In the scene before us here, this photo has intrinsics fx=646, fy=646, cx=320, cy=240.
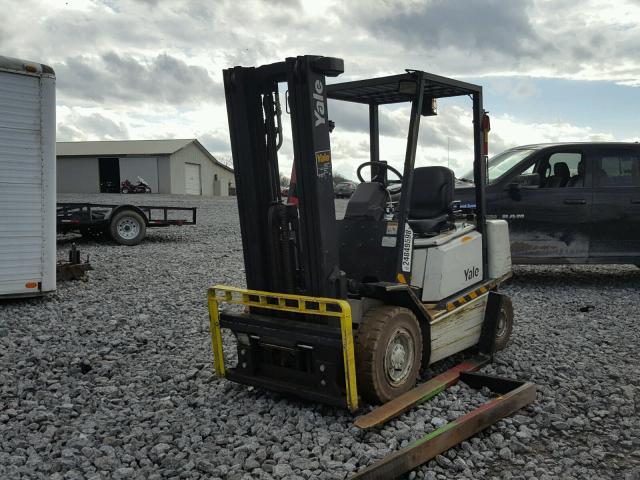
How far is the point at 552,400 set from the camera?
5.00 m

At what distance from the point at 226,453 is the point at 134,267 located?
7.98 metres

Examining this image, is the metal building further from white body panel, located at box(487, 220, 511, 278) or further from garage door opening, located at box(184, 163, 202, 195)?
white body panel, located at box(487, 220, 511, 278)

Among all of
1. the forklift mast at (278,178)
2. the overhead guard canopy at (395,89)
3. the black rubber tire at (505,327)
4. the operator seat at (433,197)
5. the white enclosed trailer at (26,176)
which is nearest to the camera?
the forklift mast at (278,178)

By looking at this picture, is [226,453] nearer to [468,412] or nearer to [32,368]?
[468,412]

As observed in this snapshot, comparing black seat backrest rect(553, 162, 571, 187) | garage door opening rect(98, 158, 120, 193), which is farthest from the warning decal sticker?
garage door opening rect(98, 158, 120, 193)

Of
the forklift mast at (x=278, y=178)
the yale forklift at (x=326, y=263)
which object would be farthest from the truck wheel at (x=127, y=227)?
the forklift mast at (x=278, y=178)

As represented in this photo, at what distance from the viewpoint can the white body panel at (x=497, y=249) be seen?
6238mm

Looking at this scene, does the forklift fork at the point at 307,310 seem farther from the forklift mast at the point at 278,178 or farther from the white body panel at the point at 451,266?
the white body panel at the point at 451,266

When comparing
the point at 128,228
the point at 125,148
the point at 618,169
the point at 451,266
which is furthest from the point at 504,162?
the point at 125,148

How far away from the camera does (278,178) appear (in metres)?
4.79

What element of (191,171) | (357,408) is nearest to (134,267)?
(357,408)

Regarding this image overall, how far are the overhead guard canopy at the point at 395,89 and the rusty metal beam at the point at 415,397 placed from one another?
2.24 metres

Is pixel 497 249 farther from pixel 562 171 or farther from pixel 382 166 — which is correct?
pixel 562 171

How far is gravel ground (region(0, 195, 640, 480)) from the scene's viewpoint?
3977 mm
